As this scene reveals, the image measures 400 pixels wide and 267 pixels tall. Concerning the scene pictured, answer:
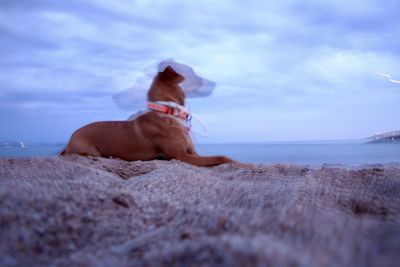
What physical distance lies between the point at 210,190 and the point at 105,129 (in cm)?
325

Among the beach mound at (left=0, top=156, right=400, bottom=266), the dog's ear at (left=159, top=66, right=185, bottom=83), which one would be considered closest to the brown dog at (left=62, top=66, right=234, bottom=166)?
the dog's ear at (left=159, top=66, right=185, bottom=83)

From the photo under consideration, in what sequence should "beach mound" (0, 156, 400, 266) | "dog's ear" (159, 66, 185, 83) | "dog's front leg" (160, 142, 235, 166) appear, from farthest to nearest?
"dog's ear" (159, 66, 185, 83), "dog's front leg" (160, 142, 235, 166), "beach mound" (0, 156, 400, 266)

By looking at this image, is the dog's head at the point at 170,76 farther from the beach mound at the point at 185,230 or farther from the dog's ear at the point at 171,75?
the beach mound at the point at 185,230

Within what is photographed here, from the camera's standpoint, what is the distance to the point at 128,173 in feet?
11.3

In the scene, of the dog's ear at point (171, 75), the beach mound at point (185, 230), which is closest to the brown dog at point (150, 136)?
the dog's ear at point (171, 75)

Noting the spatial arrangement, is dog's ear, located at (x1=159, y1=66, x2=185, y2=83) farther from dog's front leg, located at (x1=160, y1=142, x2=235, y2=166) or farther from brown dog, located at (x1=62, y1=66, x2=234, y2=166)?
dog's front leg, located at (x1=160, y1=142, x2=235, y2=166)

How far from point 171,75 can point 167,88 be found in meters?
A: 0.18

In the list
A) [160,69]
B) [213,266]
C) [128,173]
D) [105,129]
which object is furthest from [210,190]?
[105,129]

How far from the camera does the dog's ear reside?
4.88 m

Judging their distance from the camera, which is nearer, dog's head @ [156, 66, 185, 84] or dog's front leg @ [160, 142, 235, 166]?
dog's front leg @ [160, 142, 235, 166]

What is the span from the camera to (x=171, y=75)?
4.94 meters

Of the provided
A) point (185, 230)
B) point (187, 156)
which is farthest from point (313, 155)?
point (185, 230)

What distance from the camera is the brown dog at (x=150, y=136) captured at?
4.92 metres

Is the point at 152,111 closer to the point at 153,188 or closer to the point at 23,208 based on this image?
the point at 153,188
